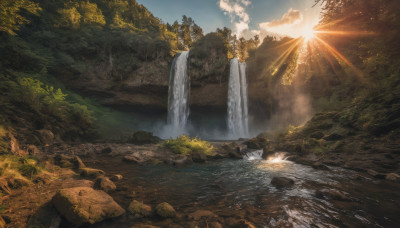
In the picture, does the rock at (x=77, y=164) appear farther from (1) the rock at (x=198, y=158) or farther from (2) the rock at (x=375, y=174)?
(2) the rock at (x=375, y=174)

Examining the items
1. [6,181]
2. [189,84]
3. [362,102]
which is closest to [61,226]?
[6,181]

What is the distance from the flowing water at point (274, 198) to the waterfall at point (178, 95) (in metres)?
17.8

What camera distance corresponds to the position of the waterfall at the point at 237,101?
2278 centimetres

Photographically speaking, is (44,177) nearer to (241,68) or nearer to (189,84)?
(189,84)

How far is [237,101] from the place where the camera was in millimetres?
23094

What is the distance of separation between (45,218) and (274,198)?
4.28 meters

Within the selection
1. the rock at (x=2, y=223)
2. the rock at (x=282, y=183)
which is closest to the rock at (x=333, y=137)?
the rock at (x=282, y=183)

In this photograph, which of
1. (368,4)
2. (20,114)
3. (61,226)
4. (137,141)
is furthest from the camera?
(137,141)

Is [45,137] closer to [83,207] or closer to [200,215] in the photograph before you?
[83,207]

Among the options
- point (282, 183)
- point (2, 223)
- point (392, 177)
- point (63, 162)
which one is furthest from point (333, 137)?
point (63, 162)

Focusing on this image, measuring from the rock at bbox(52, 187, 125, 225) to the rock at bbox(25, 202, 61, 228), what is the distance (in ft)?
0.20

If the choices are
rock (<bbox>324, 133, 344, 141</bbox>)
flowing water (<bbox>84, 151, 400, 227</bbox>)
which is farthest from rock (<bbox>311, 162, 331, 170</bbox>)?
rock (<bbox>324, 133, 344, 141</bbox>)

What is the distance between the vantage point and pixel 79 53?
19.0m

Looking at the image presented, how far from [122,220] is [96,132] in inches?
555
